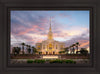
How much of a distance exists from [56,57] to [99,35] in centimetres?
83

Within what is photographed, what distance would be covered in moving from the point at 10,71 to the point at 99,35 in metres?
1.63

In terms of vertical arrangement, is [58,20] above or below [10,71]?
above

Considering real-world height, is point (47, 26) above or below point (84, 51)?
above

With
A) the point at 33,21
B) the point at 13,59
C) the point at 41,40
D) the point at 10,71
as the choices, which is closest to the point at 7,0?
the point at 33,21

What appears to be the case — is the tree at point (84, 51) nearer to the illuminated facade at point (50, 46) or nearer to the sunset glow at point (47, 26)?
the sunset glow at point (47, 26)

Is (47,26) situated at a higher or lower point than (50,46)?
higher

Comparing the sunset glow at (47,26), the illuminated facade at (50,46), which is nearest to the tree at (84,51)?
the sunset glow at (47,26)

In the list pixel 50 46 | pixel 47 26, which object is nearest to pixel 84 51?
pixel 50 46

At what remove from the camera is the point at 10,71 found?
200 cm

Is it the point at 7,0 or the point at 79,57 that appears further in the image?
the point at 79,57

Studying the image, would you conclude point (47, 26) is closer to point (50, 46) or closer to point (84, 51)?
point (50, 46)

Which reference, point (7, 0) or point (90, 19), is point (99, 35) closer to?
point (90, 19)

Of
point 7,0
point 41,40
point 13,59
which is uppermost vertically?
point 7,0

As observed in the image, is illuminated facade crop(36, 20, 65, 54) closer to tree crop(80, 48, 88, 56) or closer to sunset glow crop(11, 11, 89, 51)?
sunset glow crop(11, 11, 89, 51)
